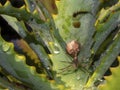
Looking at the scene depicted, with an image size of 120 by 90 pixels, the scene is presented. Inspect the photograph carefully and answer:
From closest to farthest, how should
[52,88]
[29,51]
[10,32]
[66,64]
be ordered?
[52,88]
[66,64]
[29,51]
[10,32]

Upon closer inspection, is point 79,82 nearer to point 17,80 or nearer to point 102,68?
point 102,68

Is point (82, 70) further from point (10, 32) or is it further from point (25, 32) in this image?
point (10, 32)

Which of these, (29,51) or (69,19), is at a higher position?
(69,19)

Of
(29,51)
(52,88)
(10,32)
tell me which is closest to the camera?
(52,88)

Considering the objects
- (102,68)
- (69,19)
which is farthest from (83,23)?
(102,68)

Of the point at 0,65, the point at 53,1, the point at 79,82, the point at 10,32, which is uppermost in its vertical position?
the point at 53,1

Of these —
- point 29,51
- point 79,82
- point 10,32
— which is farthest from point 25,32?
point 10,32

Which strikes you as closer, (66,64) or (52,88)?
(52,88)
